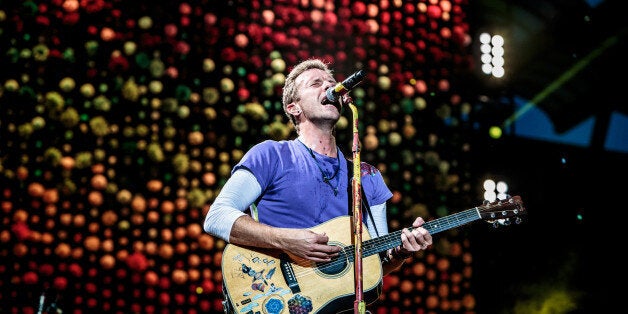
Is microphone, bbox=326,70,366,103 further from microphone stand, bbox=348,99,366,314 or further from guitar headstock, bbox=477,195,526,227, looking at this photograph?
guitar headstock, bbox=477,195,526,227

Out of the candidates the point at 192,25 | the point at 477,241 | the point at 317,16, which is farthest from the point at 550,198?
the point at 192,25

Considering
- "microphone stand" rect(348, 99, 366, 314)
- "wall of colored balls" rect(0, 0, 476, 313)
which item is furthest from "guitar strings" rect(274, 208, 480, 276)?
"wall of colored balls" rect(0, 0, 476, 313)

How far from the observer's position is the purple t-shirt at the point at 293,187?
2381mm

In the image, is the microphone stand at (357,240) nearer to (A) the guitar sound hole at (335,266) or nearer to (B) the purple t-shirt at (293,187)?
(A) the guitar sound hole at (335,266)

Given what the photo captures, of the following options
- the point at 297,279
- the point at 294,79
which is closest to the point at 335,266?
the point at 297,279

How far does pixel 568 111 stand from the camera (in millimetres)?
7156

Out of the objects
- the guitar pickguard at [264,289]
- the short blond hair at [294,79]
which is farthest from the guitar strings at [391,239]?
the short blond hair at [294,79]

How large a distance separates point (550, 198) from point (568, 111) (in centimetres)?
154

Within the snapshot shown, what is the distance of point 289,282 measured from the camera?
221 cm

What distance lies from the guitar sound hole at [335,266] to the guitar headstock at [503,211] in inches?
32.5

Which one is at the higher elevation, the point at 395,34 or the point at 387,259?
the point at 395,34

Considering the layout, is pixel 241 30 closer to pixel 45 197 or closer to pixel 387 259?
pixel 45 197

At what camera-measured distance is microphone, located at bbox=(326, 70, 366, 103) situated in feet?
6.33

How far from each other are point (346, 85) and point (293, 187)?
665mm
